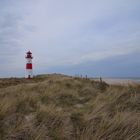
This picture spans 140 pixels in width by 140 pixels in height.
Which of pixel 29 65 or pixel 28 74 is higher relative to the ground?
pixel 29 65

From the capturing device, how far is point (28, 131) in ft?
15.6

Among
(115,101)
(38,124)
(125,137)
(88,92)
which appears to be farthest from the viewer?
(88,92)

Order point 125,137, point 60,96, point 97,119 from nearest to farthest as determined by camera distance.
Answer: point 125,137, point 97,119, point 60,96

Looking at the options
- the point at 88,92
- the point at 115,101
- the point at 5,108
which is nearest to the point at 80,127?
the point at 5,108

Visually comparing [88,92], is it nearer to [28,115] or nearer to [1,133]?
[28,115]

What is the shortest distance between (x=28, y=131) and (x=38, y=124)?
0.49 m

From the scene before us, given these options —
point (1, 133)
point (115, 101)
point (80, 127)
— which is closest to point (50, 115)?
point (80, 127)

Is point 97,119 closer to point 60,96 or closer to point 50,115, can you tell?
point 50,115

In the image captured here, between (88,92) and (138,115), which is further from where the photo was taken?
(88,92)

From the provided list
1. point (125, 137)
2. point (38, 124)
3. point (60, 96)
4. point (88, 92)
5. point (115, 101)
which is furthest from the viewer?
point (88, 92)

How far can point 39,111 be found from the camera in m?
5.82

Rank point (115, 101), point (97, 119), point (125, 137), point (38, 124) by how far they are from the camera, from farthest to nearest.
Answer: point (115, 101) < point (97, 119) < point (38, 124) < point (125, 137)

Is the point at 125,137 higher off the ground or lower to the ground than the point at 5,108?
lower

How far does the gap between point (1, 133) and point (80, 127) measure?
4.59 feet
